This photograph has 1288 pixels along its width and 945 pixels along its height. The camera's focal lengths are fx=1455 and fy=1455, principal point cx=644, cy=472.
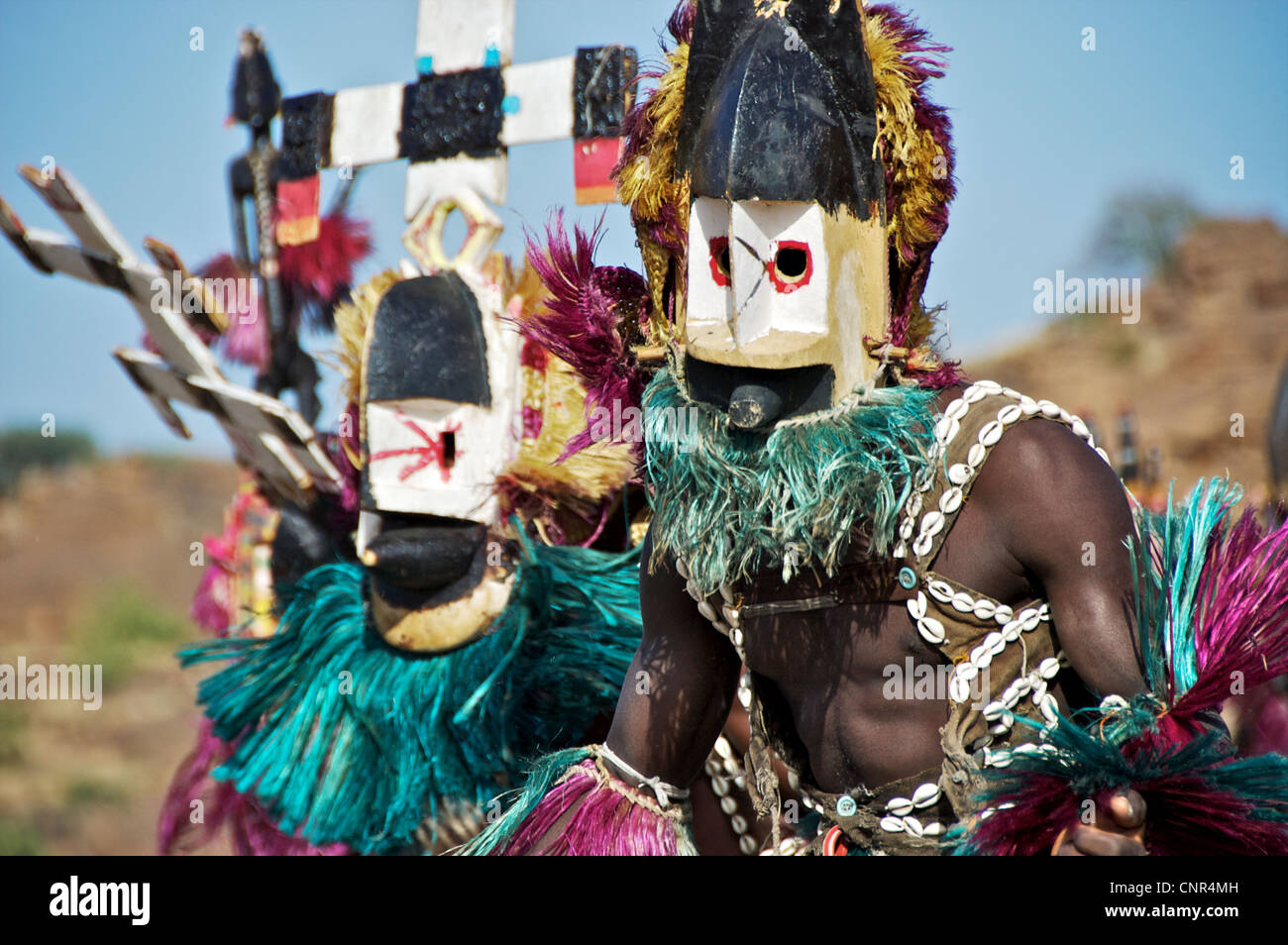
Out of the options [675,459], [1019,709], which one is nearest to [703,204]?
[675,459]

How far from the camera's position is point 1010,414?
2.16 m

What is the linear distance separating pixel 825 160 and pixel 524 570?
1561 mm

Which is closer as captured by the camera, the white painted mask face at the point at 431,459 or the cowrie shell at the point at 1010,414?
the cowrie shell at the point at 1010,414

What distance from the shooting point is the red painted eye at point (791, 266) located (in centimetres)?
212

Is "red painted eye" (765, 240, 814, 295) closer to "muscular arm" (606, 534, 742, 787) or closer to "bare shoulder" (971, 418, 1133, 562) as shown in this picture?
"bare shoulder" (971, 418, 1133, 562)

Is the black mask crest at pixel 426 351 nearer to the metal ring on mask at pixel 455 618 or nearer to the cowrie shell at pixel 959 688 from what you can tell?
the metal ring on mask at pixel 455 618

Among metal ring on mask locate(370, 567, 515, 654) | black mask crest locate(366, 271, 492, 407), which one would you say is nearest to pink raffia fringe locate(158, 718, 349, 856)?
metal ring on mask locate(370, 567, 515, 654)

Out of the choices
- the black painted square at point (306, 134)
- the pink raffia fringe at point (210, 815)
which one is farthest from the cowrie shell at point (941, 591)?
the black painted square at point (306, 134)

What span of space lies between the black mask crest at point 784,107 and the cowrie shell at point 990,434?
1.19 ft

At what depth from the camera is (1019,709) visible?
2.15 meters

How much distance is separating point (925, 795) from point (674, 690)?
490 millimetres

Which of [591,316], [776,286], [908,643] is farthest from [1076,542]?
[591,316]

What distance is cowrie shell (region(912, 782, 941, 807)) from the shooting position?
7.17 ft
